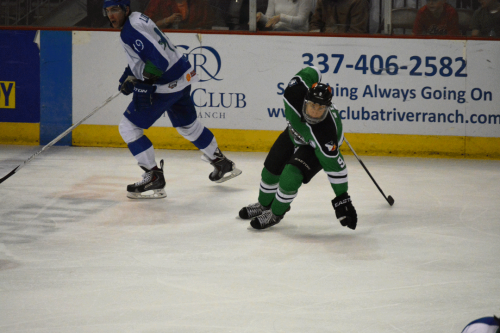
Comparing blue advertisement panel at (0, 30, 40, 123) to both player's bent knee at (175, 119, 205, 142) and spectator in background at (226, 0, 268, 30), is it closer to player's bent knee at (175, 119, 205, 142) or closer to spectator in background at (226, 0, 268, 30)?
spectator in background at (226, 0, 268, 30)

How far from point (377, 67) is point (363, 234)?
9.32 ft

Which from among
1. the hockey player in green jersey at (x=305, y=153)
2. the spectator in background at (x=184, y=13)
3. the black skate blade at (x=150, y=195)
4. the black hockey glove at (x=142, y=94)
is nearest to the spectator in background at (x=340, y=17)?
the spectator in background at (x=184, y=13)

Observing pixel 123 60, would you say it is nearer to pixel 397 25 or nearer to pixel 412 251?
pixel 397 25

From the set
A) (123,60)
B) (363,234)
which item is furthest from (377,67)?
(363,234)

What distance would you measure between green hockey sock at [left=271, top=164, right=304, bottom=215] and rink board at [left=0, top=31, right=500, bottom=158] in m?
2.68

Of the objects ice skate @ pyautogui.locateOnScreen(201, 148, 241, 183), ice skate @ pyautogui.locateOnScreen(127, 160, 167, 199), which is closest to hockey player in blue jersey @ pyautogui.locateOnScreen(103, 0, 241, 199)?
ice skate @ pyautogui.locateOnScreen(127, 160, 167, 199)

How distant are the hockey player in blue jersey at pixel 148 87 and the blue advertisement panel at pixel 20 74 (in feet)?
7.34

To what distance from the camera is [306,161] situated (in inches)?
143

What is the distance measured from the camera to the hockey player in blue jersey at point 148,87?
4.32m

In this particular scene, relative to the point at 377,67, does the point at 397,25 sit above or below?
above

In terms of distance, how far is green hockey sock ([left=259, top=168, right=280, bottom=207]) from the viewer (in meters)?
3.89

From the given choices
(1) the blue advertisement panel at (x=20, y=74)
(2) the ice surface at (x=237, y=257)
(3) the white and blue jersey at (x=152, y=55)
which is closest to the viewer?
(2) the ice surface at (x=237, y=257)

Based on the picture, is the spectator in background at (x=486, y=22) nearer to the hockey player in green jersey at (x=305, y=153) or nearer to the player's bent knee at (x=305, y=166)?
the hockey player in green jersey at (x=305, y=153)

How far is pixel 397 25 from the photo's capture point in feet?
20.2
